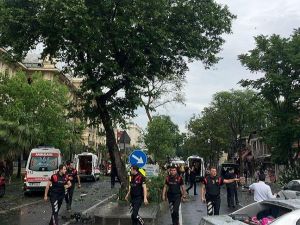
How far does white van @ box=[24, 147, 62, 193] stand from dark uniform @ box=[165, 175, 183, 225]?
13092 millimetres

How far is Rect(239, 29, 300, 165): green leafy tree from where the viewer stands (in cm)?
3297

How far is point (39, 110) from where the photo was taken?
120 feet

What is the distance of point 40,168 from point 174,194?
1476 centimetres

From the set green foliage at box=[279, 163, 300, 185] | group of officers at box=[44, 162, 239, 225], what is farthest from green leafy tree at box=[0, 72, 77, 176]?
group of officers at box=[44, 162, 239, 225]

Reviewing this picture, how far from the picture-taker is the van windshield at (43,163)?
2523 centimetres

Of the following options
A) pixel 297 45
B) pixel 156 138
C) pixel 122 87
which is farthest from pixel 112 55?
pixel 156 138

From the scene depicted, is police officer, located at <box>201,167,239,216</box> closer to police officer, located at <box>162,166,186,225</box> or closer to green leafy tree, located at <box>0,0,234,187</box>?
police officer, located at <box>162,166,186,225</box>

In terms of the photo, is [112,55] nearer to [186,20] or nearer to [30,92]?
[186,20]

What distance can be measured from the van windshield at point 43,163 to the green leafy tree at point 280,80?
16596 millimetres

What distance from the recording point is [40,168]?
2520 centimetres

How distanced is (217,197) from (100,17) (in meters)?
7.32

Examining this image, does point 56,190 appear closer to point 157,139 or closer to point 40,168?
point 40,168

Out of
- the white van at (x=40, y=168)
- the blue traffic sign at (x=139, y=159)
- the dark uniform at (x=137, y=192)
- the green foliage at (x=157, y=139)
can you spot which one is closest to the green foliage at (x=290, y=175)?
the white van at (x=40, y=168)

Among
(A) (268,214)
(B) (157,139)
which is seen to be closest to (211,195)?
(A) (268,214)
